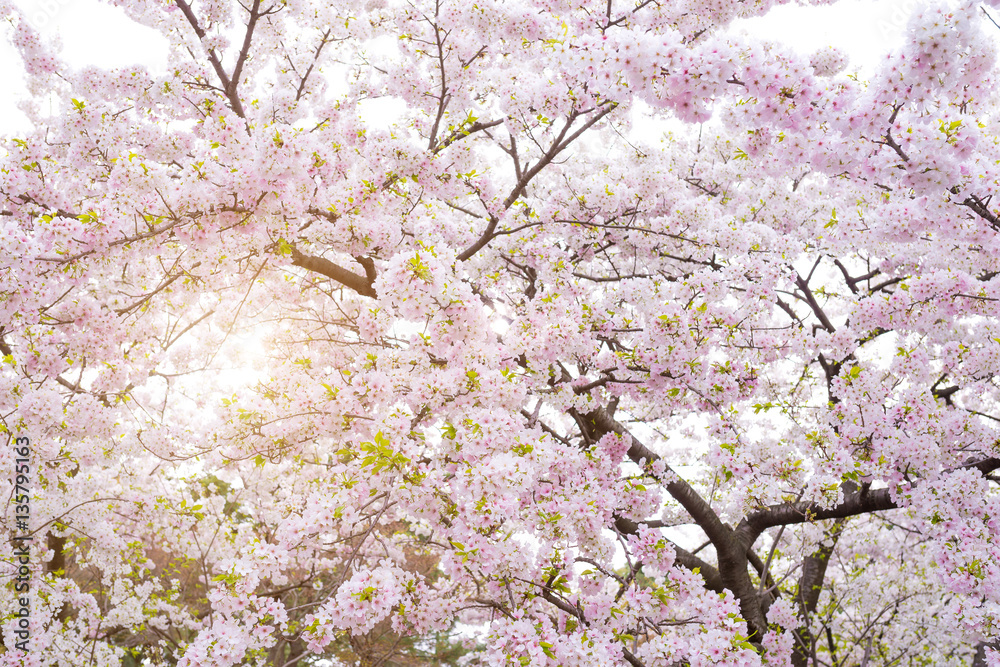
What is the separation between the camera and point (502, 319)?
6996 mm

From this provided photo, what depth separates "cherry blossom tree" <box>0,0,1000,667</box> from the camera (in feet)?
12.1

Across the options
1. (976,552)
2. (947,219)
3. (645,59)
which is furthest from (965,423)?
(645,59)

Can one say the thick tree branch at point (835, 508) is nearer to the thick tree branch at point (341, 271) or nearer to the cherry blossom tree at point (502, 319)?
the cherry blossom tree at point (502, 319)

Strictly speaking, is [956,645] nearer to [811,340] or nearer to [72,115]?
[811,340]
